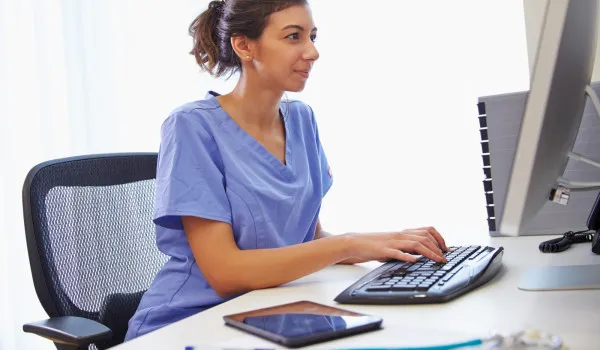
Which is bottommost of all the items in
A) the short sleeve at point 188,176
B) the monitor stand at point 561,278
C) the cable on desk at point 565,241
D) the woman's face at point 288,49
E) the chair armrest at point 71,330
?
the chair armrest at point 71,330

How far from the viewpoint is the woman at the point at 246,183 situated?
1.10m

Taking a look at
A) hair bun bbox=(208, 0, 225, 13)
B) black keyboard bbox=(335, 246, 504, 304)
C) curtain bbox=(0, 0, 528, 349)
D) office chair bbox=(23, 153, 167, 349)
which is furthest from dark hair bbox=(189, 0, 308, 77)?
curtain bbox=(0, 0, 528, 349)

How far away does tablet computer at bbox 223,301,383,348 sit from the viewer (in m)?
0.70

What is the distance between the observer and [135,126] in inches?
105

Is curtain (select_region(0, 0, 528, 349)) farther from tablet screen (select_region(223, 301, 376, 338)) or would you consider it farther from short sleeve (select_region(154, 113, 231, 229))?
tablet screen (select_region(223, 301, 376, 338))

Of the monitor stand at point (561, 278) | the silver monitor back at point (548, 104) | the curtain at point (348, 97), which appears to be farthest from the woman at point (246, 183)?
the curtain at point (348, 97)

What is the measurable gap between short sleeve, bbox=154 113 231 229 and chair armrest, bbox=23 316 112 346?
8.2 inches

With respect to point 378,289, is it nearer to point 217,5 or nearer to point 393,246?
point 393,246

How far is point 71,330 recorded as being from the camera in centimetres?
102

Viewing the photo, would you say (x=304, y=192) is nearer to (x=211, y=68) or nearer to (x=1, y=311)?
(x=211, y=68)

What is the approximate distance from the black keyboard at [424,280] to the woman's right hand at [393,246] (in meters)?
0.02

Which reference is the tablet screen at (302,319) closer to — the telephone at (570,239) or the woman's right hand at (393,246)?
the woman's right hand at (393,246)

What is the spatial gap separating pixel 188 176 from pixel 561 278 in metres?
0.61

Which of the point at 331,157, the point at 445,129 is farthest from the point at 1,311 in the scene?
the point at 445,129
